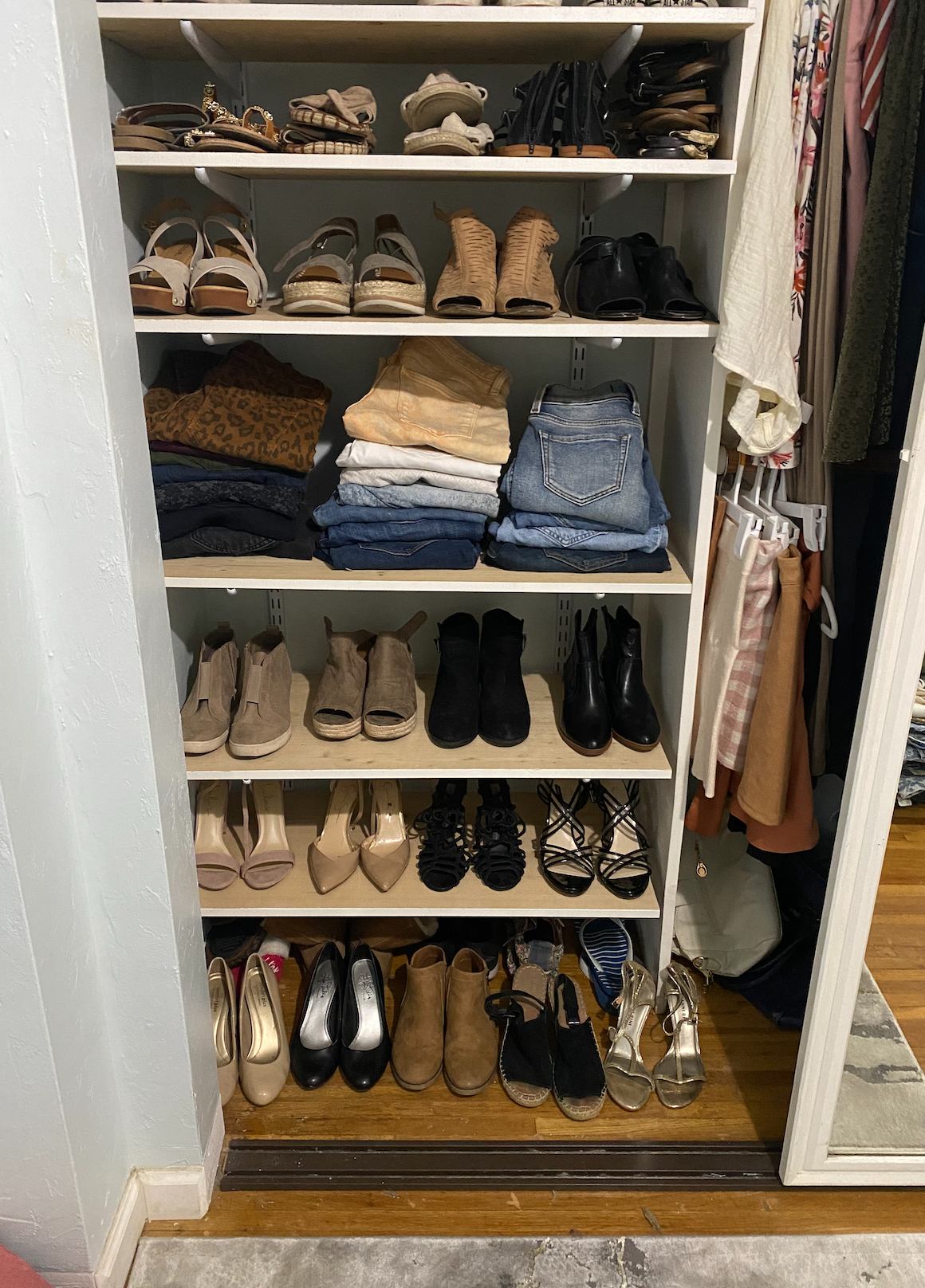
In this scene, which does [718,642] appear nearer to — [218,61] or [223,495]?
[223,495]

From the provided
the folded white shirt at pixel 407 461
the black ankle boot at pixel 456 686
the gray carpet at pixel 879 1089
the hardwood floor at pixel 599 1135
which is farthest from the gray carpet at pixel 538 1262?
the folded white shirt at pixel 407 461

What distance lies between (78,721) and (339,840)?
2.66 ft

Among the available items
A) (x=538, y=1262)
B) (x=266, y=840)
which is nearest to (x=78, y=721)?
(x=266, y=840)

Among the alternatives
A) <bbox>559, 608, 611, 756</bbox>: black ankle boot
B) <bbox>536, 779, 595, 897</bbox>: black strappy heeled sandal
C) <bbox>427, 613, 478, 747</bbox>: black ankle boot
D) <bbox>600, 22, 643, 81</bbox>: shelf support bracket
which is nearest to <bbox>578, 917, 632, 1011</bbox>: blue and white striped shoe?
<bbox>536, 779, 595, 897</bbox>: black strappy heeled sandal

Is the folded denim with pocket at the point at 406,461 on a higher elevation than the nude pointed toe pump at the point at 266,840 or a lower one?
higher

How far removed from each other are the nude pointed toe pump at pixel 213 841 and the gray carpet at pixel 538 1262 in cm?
61

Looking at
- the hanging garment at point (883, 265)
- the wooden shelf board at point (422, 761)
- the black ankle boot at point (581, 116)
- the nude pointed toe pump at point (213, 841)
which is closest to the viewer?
the hanging garment at point (883, 265)

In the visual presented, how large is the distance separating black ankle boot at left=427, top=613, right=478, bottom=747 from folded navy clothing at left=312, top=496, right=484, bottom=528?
0.34 metres

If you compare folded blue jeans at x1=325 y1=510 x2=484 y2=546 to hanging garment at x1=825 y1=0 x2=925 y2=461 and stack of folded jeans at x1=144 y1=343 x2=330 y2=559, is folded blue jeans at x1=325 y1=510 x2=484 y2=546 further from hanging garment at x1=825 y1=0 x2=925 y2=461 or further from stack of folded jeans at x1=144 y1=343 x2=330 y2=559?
hanging garment at x1=825 y1=0 x2=925 y2=461

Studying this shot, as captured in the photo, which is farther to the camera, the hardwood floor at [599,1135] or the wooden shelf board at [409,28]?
the hardwood floor at [599,1135]

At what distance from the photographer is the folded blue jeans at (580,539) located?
1.72 metres

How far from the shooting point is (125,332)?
1247mm

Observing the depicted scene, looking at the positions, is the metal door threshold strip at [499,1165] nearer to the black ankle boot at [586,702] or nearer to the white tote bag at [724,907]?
the white tote bag at [724,907]

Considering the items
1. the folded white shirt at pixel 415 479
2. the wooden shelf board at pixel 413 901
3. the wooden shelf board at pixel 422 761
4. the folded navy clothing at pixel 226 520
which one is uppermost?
the folded white shirt at pixel 415 479
